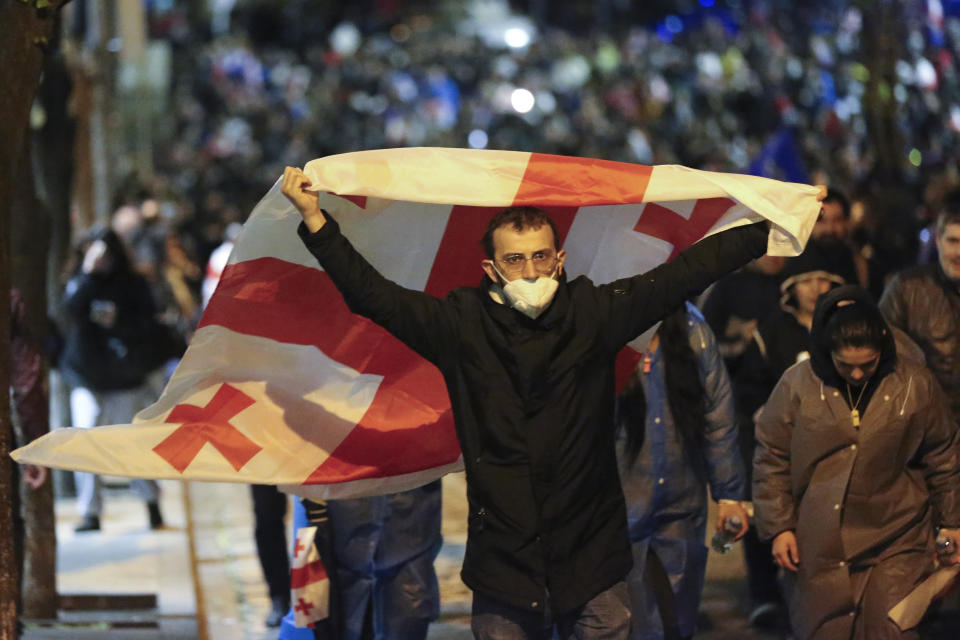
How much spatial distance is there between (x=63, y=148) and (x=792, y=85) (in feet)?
67.6

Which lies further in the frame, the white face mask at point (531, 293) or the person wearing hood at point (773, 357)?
the person wearing hood at point (773, 357)

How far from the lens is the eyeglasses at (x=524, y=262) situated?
4.77 meters

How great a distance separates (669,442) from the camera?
20.8 ft

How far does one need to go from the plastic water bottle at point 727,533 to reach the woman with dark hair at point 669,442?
29 cm

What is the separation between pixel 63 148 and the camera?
1286 centimetres

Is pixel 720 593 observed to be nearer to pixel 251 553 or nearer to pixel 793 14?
pixel 251 553

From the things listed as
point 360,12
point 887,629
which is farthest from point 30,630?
point 360,12

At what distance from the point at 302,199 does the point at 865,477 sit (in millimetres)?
2308

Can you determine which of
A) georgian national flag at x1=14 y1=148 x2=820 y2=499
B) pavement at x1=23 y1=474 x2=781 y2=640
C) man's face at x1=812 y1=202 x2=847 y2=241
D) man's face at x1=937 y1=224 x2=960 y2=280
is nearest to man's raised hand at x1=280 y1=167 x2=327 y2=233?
georgian national flag at x1=14 y1=148 x2=820 y2=499

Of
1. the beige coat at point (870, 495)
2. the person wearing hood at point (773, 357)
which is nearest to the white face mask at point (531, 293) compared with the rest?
the beige coat at point (870, 495)

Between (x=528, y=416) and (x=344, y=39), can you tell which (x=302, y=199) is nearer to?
(x=528, y=416)

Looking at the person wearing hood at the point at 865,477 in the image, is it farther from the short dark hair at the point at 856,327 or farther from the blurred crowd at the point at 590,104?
the blurred crowd at the point at 590,104

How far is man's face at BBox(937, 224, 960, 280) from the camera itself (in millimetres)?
6711

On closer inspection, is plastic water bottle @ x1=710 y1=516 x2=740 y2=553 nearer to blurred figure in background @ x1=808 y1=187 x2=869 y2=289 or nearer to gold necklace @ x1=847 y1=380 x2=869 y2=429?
gold necklace @ x1=847 y1=380 x2=869 y2=429
